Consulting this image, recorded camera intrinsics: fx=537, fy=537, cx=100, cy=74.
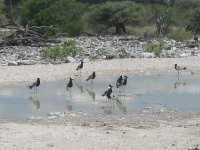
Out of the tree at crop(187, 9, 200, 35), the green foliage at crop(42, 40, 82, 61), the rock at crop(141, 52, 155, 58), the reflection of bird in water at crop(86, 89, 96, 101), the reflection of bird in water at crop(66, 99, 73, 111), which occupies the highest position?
the tree at crop(187, 9, 200, 35)

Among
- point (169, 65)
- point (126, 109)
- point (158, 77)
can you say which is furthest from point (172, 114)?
point (169, 65)

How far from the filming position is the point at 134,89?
2144 cm

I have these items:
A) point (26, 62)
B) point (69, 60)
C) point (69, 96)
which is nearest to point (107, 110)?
point (69, 96)

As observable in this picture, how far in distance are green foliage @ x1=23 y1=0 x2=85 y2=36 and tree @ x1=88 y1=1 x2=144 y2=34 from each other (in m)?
2.39

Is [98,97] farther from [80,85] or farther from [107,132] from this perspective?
[107,132]

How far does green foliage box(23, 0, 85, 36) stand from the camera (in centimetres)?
4412

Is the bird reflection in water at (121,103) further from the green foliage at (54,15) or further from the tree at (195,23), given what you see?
the tree at (195,23)

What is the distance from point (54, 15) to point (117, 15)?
6729mm

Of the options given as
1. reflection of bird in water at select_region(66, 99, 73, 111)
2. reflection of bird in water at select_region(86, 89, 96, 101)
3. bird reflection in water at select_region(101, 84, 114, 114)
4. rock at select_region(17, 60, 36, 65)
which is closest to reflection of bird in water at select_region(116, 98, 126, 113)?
bird reflection in water at select_region(101, 84, 114, 114)

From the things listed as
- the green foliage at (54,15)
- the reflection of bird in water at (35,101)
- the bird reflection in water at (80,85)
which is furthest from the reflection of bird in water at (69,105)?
the green foliage at (54,15)

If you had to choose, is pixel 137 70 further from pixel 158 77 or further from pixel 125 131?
pixel 125 131

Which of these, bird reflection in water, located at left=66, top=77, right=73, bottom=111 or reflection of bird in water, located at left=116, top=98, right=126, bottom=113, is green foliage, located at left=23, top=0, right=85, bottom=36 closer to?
bird reflection in water, located at left=66, top=77, right=73, bottom=111

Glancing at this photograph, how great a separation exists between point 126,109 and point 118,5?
32.6 metres

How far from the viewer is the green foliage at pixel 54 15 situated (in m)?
44.1
